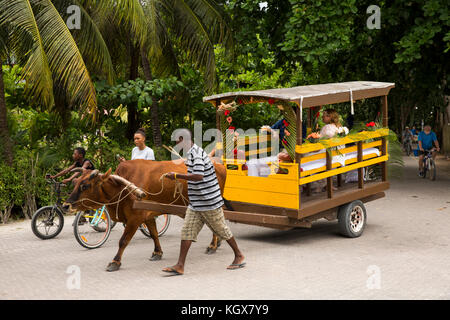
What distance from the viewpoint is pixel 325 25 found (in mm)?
14648

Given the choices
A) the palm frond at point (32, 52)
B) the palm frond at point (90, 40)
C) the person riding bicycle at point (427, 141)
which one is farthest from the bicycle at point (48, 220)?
the person riding bicycle at point (427, 141)

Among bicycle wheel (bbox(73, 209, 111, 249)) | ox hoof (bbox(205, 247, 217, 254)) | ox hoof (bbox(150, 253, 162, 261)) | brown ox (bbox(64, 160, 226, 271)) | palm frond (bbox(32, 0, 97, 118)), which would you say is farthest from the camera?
palm frond (bbox(32, 0, 97, 118))

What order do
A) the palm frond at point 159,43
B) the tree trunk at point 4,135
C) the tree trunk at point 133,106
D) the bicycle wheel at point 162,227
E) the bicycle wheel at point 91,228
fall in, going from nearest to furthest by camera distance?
1. the bicycle wheel at point 91,228
2. the bicycle wheel at point 162,227
3. the tree trunk at point 4,135
4. the palm frond at point 159,43
5. the tree trunk at point 133,106

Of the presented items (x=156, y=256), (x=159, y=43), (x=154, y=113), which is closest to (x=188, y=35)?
(x=159, y=43)

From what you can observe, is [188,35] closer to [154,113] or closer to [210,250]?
[154,113]

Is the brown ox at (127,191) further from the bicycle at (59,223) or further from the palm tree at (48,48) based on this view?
the palm tree at (48,48)

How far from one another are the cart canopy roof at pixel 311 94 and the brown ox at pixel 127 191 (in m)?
1.48

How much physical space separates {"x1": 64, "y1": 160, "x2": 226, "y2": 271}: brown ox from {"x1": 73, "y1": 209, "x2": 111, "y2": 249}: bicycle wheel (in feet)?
4.15

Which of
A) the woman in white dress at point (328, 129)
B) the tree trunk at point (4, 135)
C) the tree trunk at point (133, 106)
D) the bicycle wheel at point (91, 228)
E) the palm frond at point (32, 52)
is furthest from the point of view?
the tree trunk at point (133, 106)

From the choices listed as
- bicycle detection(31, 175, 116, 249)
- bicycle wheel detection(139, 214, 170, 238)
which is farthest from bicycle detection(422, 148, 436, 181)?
bicycle detection(31, 175, 116, 249)

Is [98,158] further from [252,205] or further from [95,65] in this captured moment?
[252,205]

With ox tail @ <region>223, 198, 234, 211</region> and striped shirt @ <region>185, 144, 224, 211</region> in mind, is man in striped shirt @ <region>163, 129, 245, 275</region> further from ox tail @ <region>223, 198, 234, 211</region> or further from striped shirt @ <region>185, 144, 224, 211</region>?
ox tail @ <region>223, 198, 234, 211</region>

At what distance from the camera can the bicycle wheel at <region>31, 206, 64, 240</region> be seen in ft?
34.1

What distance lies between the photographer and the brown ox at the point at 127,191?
315 inches
